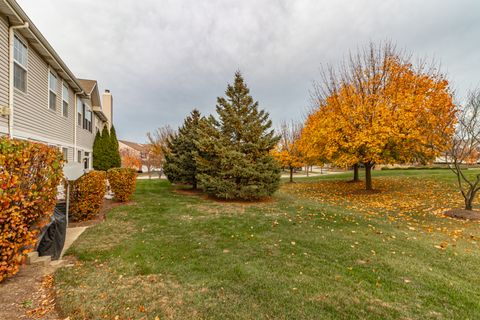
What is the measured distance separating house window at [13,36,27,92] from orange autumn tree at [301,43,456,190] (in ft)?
39.2

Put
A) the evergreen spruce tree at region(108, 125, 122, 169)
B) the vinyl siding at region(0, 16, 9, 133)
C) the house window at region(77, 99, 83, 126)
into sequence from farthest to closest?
the evergreen spruce tree at region(108, 125, 122, 169) < the house window at region(77, 99, 83, 126) < the vinyl siding at region(0, 16, 9, 133)

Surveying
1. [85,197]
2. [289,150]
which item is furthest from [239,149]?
[289,150]

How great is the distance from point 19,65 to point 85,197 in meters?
4.62

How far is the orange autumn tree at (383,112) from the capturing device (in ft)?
32.0

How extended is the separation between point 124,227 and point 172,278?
3.36 m

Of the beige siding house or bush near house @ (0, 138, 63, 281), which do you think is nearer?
bush near house @ (0, 138, 63, 281)

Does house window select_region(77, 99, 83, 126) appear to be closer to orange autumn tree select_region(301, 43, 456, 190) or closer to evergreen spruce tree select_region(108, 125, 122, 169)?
evergreen spruce tree select_region(108, 125, 122, 169)

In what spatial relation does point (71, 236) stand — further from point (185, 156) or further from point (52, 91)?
point (185, 156)

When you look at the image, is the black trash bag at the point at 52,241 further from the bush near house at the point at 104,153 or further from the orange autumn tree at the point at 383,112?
the bush near house at the point at 104,153

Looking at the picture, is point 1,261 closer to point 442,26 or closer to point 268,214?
point 268,214

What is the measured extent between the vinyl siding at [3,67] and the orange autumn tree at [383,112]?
1186 centimetres

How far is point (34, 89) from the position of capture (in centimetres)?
763

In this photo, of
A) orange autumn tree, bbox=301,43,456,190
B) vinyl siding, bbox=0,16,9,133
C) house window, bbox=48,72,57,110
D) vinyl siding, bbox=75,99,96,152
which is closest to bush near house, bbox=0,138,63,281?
vinyl siding, bbox=0,16,9,133

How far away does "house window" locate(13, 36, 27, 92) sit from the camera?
6538 millimetres
